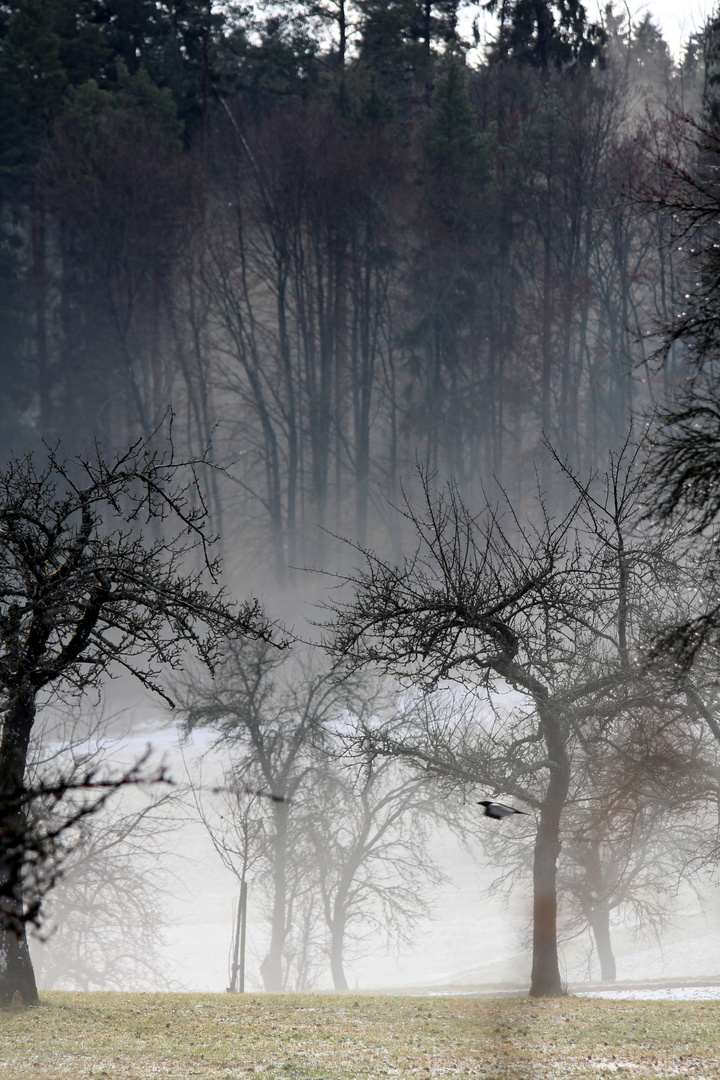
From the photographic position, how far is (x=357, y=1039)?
966 centimetres

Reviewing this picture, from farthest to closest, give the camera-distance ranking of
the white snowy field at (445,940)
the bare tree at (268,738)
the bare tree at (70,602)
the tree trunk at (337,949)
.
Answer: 1. the white snowy field at (445,940)
2. the tree trunk at (337,949)
3. the bare tree at (268,738)
4. the bare tree at (70,602)

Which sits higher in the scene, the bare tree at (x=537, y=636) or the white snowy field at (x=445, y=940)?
the bare tree at (x=537, y=636)

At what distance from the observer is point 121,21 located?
4188cm

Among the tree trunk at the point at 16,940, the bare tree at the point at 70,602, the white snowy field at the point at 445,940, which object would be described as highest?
the bare tree at the point at 70,602

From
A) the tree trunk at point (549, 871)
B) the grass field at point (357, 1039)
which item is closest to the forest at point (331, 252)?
the tree trunk at point (549, 871)

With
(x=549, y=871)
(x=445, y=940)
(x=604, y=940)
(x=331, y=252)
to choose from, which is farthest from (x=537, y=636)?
(x=331, y=252)

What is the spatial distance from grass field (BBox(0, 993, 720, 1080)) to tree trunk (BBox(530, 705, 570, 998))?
0.73 metres

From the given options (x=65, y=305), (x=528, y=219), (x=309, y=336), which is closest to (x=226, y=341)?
Answer: (x=309, y=336)

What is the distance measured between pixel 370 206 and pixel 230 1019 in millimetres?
35919

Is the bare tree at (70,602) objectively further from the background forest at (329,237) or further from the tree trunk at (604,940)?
the background forest at (329,237)

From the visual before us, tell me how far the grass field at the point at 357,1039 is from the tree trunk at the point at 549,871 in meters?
0.73

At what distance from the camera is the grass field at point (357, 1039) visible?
27.1ft

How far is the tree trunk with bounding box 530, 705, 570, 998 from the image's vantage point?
41.0 feet

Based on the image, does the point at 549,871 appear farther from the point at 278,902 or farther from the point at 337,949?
the point at 337,949
